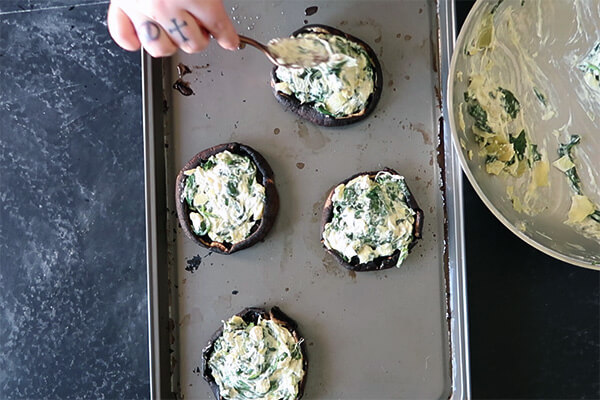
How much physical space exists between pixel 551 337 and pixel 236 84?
1.23 meters

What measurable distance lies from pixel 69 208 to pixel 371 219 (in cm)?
97

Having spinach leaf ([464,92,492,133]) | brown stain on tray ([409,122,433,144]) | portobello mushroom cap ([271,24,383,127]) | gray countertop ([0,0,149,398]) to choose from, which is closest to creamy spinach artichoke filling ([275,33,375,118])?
portobello mushroom cap ([271,24,383,127])

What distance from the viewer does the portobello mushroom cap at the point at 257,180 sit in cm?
160

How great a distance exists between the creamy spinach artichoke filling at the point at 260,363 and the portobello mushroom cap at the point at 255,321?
12 mm

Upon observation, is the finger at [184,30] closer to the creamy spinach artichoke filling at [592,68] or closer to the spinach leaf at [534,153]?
the spinach leaf at [534,153]

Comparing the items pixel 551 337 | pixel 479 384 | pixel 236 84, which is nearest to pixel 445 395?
pixel 479 384

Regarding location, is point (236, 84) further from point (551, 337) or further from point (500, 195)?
point (551, 337)

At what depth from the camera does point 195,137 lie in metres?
1.67

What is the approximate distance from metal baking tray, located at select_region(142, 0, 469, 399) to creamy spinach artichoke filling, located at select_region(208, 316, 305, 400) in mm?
70

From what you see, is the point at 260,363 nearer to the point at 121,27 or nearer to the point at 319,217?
the point at 319,217

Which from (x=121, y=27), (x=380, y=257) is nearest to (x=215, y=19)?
(x=121, y=27)

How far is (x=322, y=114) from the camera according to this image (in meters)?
1.60

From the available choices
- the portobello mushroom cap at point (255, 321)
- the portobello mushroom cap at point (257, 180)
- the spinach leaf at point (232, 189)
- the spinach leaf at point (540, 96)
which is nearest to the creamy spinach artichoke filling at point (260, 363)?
the portobello mushroom cap at point (255, 321)

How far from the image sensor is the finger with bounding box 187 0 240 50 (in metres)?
1.26
